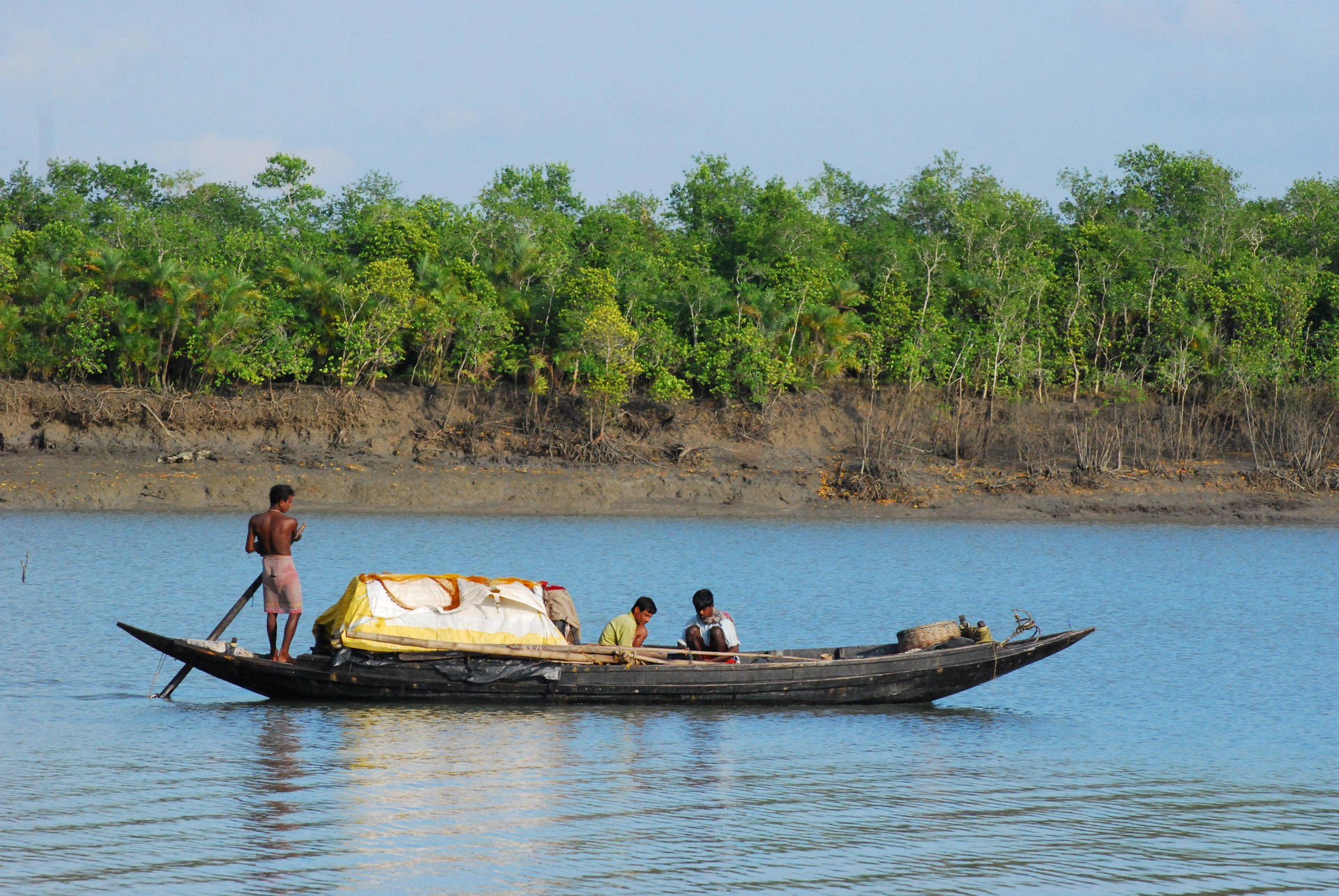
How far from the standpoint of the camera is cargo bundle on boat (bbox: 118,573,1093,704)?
12.9 metres

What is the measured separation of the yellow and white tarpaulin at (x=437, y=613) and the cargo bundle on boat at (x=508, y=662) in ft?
0.03

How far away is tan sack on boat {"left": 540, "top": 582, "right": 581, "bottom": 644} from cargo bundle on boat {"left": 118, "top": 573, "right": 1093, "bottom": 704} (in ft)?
0.54

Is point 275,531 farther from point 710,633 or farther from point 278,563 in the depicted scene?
point 710,633

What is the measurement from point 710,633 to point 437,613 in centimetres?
278

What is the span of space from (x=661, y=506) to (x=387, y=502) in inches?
290

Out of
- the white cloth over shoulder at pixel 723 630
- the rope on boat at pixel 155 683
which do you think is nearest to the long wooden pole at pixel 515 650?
the white cloth over shoulder at pixel 723 630

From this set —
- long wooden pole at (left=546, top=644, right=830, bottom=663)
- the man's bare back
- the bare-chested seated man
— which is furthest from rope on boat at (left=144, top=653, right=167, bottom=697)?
the bare-chested seated man

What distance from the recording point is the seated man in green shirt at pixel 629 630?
13471mm

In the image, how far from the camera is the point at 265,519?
1315 cm

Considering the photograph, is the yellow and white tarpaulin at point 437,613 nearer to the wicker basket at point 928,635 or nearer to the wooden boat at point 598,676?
the wooden boat at point 598,676

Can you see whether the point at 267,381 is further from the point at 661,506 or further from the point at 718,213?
the point at 718,213

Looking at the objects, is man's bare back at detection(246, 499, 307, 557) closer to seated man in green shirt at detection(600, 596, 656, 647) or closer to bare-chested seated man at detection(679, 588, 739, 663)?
seated man in green shirt at detection(600, 596, 656, 647)

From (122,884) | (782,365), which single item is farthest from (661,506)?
(122,884)

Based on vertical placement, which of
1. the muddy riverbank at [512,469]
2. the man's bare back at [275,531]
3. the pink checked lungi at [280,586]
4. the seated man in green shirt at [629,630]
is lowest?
the seated man in green shirt at [629,630]
